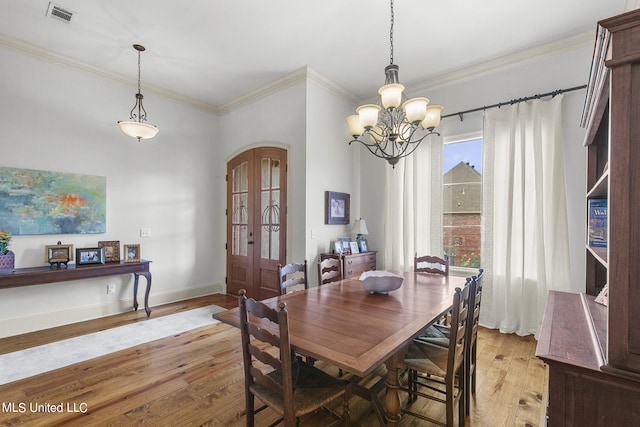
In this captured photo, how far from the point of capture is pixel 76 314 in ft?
12.0

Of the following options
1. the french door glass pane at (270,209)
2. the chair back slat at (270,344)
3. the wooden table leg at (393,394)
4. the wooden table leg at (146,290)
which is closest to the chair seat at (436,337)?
the wooden table leg at (393,394)

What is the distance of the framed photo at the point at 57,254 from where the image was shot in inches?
134

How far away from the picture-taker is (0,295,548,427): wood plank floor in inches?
75.7

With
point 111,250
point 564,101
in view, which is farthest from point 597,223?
point 111,250

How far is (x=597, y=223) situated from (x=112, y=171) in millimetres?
5265

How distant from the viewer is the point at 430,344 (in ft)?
6.52

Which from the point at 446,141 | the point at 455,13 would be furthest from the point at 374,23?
the point at 446,141

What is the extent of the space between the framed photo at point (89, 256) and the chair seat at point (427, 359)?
3803mm

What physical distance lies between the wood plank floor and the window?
115cm

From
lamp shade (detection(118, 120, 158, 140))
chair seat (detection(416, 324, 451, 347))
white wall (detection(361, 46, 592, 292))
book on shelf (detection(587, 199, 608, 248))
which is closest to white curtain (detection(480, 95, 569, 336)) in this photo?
white wall (detection(361, 46, 592, 292))

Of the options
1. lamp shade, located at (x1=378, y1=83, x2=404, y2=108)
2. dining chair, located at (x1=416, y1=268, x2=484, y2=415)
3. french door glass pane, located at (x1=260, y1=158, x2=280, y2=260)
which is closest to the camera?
dining chair, located at (x1=416, y1=268, x2=484, y2=415)

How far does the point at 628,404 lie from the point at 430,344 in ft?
3.56

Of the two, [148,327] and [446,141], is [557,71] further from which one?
[148,327]

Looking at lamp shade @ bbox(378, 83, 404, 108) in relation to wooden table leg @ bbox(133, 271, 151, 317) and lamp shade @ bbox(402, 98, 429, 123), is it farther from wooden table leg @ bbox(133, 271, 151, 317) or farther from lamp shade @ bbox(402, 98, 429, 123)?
wooden table leg @ bbox(133, 271, 151, 317)
